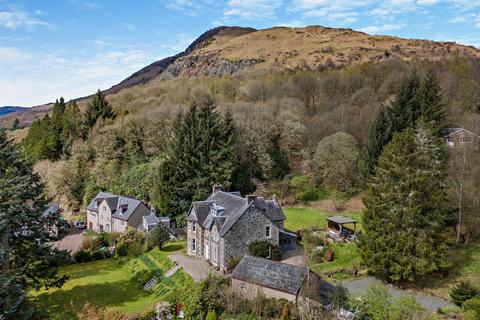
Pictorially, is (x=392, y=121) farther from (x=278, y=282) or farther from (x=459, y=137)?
(x=278, y=282)

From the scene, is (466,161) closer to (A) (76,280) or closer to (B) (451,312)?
(B) (451,312)

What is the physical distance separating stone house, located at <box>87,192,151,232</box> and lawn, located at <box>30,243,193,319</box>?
9.49m

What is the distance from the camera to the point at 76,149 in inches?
2422

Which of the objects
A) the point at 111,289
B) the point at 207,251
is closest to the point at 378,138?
the point at 207,251

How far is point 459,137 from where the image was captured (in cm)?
4072

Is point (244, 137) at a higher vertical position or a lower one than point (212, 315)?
higher

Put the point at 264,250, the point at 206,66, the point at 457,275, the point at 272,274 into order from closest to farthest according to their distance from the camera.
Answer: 1. the point at 272,274
2. the point at 457,275
3. the point at 264,250
4. the point at 206,66

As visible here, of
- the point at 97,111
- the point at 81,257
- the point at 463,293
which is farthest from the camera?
the point at 97,111

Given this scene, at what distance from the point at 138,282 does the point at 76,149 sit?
1338 inches

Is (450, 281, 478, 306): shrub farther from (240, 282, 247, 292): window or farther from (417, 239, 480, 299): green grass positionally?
(240, 282, 247, 292): window

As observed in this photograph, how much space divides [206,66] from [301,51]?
2971cm

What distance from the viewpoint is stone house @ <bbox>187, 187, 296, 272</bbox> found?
33.1m

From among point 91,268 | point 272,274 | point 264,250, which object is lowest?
point 91,268

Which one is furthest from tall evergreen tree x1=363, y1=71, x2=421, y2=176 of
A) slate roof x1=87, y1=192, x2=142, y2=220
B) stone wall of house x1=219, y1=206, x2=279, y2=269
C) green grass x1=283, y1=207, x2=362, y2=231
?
slate roof x1=87, y1=192, x2=142, y2=220
